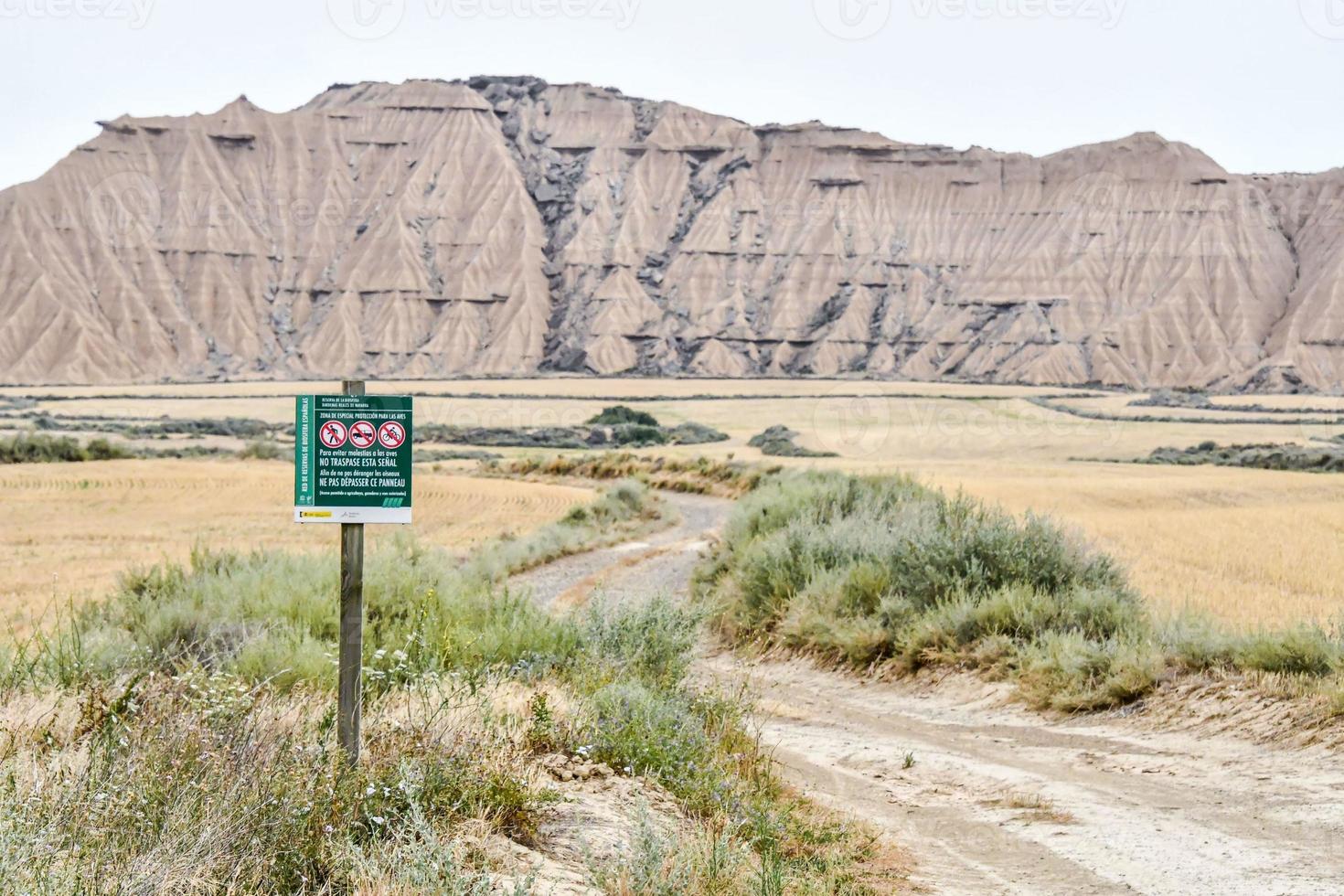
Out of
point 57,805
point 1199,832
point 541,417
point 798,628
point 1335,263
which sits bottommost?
point 541,417

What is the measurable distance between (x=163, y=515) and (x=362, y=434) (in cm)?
2598

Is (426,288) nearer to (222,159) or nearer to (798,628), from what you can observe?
(222,159)

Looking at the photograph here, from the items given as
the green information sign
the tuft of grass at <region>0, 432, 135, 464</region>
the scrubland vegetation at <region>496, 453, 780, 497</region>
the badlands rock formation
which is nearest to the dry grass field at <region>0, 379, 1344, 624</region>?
the scrubland vegetation at <region>496, 453, 780, 497</region>

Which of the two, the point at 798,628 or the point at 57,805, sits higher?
the point at 57,805

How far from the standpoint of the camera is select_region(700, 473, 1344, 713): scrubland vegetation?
974 centimetres

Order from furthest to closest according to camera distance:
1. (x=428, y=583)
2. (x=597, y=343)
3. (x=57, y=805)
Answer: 1. (x=597, y=343)
2. (x=428, y=583)
3. (x=57, y=805)

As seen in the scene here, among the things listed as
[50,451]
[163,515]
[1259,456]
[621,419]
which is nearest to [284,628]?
[163,515]

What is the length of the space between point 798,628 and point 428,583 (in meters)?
4.58

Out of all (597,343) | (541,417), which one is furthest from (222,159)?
(541,417)

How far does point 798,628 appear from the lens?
13.4m

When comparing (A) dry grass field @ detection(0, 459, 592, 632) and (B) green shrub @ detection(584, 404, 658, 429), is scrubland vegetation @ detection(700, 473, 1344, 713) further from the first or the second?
(B) green shrub @ detection(584, 404, 658, 429)

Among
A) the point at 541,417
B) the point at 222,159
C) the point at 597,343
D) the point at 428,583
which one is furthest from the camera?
the point at 222,159

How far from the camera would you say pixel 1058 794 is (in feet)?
24.3

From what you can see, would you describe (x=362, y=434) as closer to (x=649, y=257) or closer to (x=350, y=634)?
(x=350, y=634)
